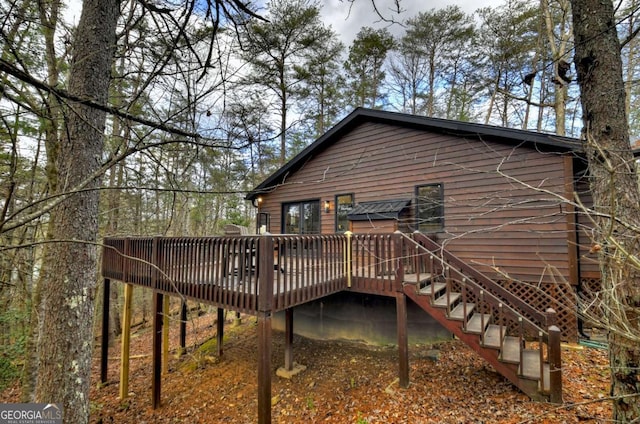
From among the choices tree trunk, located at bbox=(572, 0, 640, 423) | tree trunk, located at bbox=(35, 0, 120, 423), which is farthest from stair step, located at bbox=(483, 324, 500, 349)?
tree trunk, located at bbox=(35, 0, 120, 423)

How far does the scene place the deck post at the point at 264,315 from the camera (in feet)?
11.2

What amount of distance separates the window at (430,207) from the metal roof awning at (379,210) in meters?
0.36

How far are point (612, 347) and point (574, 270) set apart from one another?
Answer: 3.68 meters

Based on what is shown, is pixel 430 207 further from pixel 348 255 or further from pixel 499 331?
pixel 499 331

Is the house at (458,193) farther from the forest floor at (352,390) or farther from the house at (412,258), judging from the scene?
the forest floor at (352,390)

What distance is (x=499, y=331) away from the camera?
4305mm

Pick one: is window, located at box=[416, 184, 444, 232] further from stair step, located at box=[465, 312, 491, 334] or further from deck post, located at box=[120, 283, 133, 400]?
deck post, located at box=[120, 283, 133, 400]

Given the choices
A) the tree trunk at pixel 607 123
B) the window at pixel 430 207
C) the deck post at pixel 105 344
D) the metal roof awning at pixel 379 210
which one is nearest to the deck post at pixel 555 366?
the tree trunk at pixel 607 123

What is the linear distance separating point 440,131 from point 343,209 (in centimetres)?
344

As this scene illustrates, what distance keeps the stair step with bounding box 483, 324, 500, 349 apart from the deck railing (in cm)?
239

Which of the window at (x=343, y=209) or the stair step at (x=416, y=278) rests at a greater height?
the window at (x=343, y=209)

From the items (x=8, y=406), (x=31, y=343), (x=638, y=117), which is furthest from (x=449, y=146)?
(x=638, y=117)

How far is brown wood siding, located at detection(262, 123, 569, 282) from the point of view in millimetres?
5410

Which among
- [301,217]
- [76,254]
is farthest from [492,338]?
[301,217]
